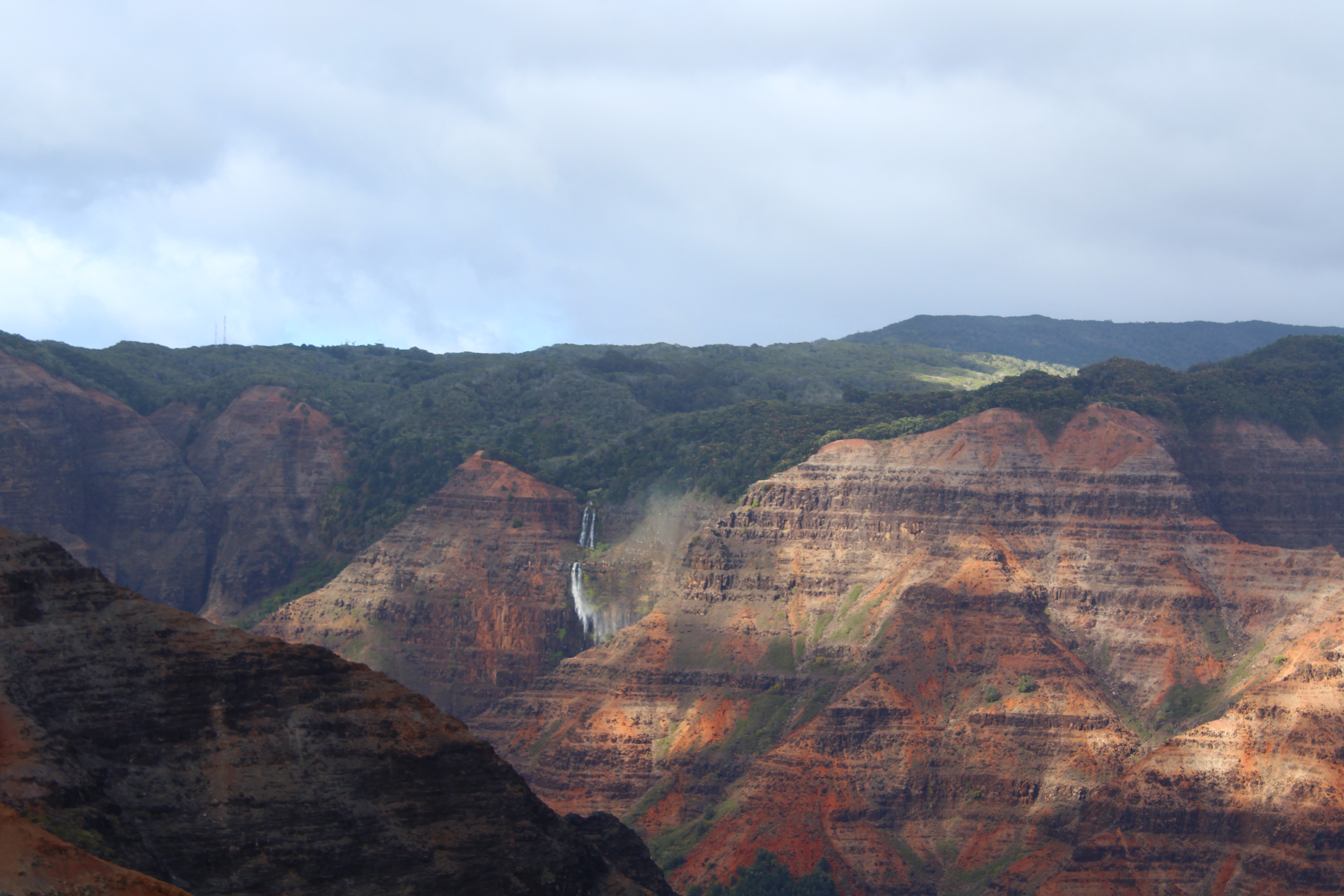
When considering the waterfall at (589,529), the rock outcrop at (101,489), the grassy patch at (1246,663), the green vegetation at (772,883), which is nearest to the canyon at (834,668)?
the grassy patch at (1246,663)

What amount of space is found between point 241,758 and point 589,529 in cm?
10286

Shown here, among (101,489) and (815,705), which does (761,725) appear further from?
(101,489)

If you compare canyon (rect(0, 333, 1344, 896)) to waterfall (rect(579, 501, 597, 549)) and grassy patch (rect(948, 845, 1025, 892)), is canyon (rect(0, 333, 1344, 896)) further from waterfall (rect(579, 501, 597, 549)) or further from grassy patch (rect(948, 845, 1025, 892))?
waterfall (rect(579, 501, 597, 549))

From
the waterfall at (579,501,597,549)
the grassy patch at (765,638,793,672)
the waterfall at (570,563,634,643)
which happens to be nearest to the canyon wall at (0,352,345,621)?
the waterfall at (579,501,597,549)

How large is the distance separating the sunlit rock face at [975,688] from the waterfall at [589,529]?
18.2 meters

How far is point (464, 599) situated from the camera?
162m

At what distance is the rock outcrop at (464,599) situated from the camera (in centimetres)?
15862

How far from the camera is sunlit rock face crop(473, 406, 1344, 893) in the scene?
111500 mm

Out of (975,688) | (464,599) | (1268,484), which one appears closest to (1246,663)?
(975,688)

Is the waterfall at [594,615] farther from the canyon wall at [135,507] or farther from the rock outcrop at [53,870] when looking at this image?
the rock outcrop at [53,870]

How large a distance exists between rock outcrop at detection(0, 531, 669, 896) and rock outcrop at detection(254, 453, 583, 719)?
3333 inches

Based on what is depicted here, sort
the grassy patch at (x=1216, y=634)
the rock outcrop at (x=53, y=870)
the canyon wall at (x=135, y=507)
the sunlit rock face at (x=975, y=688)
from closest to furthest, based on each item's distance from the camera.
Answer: the rock outcrop at (x=53, y=870) < the sunlit rock face at (x=975, y=688) < the grassy patch at (x=1216, y=634) < the canyon wall at (x=135, y=507)

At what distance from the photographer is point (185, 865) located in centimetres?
6141

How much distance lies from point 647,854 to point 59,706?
35253 mm
